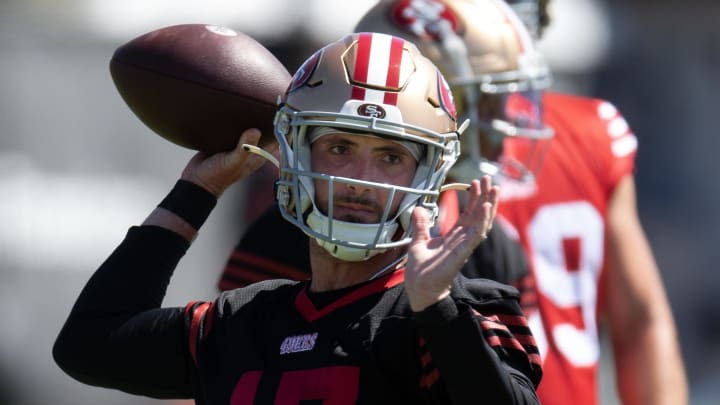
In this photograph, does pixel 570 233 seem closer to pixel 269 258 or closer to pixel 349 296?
pixel 269 258

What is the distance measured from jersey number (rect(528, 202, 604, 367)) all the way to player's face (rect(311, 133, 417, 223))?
1.89 meters

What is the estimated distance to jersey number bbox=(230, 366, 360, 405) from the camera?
89.8 inches

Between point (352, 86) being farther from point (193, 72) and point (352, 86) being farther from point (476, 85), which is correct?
point (476, 85)

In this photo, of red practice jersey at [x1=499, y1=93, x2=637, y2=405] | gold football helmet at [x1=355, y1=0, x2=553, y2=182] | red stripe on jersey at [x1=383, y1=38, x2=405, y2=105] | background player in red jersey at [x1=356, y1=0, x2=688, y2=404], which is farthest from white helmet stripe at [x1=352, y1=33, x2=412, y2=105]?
red practice jersey at [x1=499, y1=93, x2=637, y2=405]

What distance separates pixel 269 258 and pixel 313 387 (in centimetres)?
116

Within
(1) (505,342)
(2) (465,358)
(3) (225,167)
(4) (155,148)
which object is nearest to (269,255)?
(3) (225,167)

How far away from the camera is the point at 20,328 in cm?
740

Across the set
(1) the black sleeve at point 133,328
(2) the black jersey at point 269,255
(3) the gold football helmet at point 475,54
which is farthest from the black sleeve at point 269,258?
(1) the black sleeve at point 133,328

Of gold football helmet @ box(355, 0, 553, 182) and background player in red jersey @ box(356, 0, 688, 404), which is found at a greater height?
gold football helmet @ box(355, 0, 553, 182)

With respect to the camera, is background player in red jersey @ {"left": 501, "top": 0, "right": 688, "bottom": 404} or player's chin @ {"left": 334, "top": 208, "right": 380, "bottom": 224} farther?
background player in red jersey @ {"left": 501, "top": 0, "right": 688, "bottom": 404}

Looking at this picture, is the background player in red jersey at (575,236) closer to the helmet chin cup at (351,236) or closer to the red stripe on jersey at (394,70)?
the red stripe on jersey at (394,70)

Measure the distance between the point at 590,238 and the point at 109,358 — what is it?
2.12 m

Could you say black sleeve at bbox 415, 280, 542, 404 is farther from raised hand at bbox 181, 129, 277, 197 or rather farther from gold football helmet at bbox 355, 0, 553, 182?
gold football helmet at bbox 355, 0, 553, 182

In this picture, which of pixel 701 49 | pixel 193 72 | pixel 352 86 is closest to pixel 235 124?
pixel 193 72
